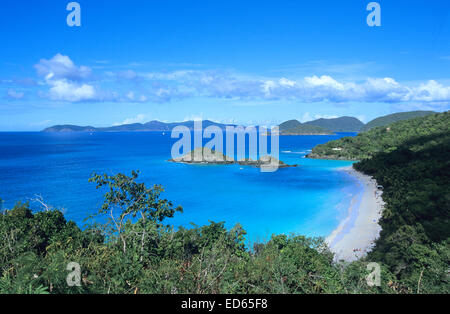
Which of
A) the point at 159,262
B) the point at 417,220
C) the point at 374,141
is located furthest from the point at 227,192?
the point at 374,141

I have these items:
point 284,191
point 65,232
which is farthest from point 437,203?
point 65,232

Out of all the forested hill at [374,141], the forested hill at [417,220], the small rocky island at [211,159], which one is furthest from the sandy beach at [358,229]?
the forested hill at [374,141]

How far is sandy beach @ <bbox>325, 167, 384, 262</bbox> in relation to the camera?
690 inches

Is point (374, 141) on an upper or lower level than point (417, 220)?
upper

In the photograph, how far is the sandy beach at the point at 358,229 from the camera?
57.5 feet

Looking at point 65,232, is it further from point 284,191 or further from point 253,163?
point 253,163

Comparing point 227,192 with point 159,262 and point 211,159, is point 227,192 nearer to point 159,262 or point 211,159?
point 211,159

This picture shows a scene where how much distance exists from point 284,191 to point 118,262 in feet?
104

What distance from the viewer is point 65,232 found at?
11617mm

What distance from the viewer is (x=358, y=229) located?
21.3 metres

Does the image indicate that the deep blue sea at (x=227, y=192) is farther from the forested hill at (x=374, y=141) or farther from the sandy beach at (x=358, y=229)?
the forested hill at (x=374, y=141)

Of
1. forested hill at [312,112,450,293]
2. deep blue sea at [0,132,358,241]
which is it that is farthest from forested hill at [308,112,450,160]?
forested hill at [312,112,450,293]

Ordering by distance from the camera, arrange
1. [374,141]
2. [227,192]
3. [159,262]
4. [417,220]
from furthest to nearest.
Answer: [374,141]
[227,192]
[417,220]
[159,262]

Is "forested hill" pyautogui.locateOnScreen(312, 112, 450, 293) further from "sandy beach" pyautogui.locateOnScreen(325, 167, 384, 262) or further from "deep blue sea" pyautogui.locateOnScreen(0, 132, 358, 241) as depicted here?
"deep blue sea" pyautogui.locateOnScreen(0, 132, 358, 241)
